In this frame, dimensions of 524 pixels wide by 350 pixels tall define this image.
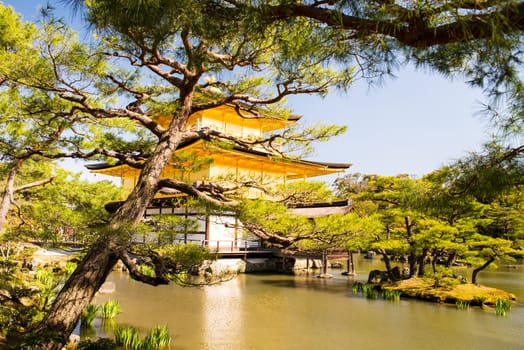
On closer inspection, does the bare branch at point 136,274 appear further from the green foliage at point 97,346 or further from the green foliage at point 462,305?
the green foliage at point 462,305

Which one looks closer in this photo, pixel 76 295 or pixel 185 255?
pixel 76 295

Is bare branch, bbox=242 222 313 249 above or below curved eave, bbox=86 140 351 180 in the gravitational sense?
below

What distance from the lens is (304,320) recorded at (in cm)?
670

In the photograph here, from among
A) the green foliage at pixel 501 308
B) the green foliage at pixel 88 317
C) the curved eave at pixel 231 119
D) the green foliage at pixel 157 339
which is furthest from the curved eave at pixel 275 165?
the green foliage at pixel 157 339

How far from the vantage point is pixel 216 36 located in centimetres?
250

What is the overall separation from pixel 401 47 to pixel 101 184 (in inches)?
334

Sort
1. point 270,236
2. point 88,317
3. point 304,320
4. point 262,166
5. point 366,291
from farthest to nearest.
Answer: point 262,166 < point 366,291 < point 304,320 < point 88,317 < point 270,236

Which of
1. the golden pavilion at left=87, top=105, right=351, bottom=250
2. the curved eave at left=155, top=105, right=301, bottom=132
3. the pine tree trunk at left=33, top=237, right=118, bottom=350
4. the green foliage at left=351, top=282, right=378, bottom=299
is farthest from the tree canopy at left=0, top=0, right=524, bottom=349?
the curved eave at left=155, top=105, right=301, bottom=132

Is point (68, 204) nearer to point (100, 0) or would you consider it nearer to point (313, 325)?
point (313, 325)

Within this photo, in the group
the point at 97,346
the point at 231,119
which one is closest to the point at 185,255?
the point at 97,346

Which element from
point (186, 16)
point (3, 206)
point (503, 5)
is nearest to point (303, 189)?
point (186, 16)

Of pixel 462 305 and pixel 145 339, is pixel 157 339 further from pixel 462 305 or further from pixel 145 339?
pixel 462 305

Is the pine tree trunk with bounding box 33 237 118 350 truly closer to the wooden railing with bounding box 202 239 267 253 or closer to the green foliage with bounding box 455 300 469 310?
the green foliage with bounding box 455 300 469 310

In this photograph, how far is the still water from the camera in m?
5.46
